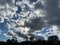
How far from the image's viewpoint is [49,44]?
112 meters

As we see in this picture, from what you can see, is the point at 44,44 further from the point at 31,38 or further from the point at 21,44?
the point at 31,38

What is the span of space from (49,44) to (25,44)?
814 inches

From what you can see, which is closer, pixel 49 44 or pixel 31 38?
pixel 49 44

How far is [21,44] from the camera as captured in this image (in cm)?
11600

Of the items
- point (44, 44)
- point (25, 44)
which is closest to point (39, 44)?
point (44, 44)

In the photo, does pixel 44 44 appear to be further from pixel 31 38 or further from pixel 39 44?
pixel 31 38

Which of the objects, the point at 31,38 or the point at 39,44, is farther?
the point at 31,38

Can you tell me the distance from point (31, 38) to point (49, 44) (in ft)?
148

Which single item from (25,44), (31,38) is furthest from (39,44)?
(31,38)

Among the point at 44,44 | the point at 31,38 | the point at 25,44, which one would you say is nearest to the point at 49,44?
the point at 44,44

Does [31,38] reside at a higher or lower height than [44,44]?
higher

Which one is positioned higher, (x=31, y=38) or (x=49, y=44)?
(x=31, y=38)

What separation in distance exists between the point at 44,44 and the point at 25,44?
1649 centimetres

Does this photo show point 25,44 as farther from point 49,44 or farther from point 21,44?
point 49,44
